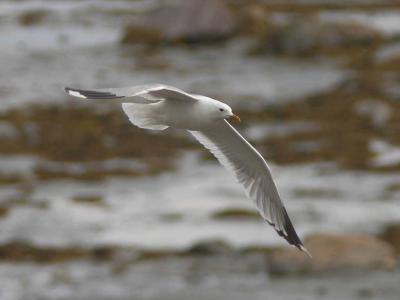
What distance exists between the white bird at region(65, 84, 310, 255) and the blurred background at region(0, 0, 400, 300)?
6150 millimetres

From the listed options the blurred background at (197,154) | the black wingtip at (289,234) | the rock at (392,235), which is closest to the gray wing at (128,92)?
the black wingtip at (289,234)

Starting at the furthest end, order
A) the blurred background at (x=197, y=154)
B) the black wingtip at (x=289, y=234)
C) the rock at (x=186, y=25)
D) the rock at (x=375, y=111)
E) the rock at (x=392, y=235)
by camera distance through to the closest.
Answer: the rock at (x=186, y=25), the rock at (x=375, y=111), the rock at (x=392, y=235), the blurred background at (x=197, y=154), the black wingtip at (x=289, y=234)

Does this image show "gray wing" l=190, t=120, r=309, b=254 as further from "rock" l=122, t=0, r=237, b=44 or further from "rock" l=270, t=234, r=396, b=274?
"rock" l=122, t=0, r=237, b=44

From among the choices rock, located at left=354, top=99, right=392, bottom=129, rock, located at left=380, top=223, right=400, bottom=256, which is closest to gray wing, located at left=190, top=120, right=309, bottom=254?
rock, located at left=380, top=223, right=400, bottom=256

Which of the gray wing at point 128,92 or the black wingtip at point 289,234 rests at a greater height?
the gray wing at point 128,92

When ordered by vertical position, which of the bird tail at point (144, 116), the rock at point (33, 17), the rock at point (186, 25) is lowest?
the rock at point (33, 17)

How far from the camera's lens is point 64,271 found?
18.6 metres

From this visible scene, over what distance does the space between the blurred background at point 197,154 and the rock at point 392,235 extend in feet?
0.15

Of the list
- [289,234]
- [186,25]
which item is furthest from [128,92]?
[186,25]

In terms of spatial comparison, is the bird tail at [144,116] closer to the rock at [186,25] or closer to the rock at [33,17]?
the rock at [186,25]

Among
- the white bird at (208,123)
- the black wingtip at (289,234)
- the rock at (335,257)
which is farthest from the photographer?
the rock at (335,257)

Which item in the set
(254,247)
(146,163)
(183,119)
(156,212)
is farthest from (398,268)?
(183,119)

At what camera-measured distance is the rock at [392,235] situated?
62.8 ft

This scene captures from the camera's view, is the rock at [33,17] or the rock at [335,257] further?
the rock at [33,17]
